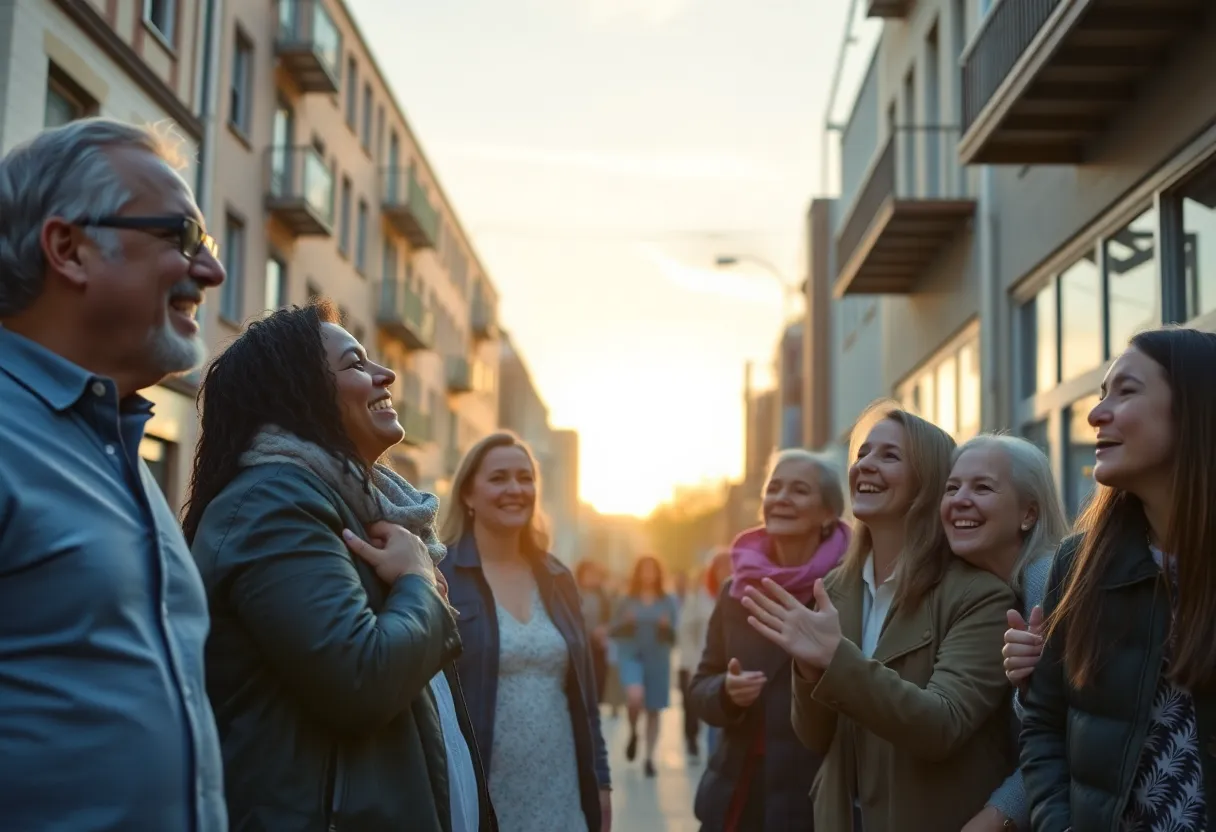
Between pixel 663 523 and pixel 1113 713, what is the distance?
4193 inches

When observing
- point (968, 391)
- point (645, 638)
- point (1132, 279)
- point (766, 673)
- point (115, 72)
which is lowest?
point (645, 638)

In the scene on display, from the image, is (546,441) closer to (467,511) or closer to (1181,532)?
(467,511)

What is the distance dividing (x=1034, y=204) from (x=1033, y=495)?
8823 mm

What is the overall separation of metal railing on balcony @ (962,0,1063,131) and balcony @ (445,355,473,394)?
3764cm

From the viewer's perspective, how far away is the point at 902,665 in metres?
4.39

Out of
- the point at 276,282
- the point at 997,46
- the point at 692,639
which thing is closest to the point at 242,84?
the point at 276,282

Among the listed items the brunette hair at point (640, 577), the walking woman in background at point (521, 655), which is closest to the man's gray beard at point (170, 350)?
the walking woman in background at point (521, 655)

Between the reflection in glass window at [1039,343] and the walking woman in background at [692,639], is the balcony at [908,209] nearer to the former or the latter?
the reflection in glass window at [1039,343]

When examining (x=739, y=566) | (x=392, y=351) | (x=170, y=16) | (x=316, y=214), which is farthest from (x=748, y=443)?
(x=739, y=566)

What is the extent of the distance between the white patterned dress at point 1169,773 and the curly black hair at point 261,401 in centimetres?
178

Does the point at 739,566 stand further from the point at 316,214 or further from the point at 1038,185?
the point at 316,214

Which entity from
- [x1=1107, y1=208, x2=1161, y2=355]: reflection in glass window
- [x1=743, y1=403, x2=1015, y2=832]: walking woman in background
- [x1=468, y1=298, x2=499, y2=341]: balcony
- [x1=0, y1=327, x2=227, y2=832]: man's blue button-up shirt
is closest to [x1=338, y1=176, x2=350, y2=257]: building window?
[x1=468, y1=298, x2=499, y2=341]: balcony

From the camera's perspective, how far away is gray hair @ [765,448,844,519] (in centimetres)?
594

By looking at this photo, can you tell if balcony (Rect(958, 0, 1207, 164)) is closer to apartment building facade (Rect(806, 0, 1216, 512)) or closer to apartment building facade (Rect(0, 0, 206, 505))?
apartment building facade (Rect(806, 0, 1216, 512))
